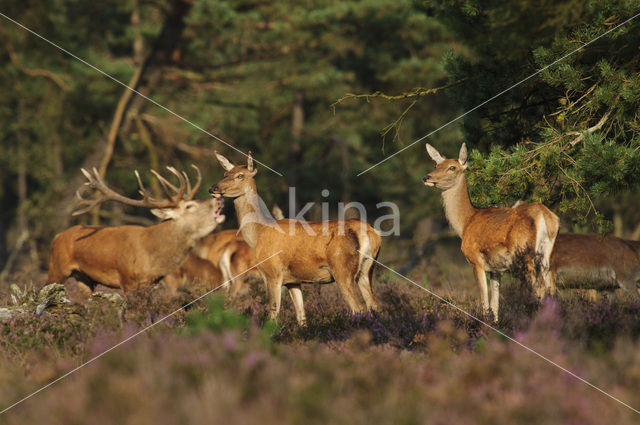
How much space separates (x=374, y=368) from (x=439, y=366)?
0.48m

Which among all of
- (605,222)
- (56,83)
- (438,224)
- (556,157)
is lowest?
(438,224)

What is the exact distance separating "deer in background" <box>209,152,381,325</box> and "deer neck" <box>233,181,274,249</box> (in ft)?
0.99

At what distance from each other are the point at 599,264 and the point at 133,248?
637 cm

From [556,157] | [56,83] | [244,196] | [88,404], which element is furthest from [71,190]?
[88,404]

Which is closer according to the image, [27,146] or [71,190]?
[71,190]

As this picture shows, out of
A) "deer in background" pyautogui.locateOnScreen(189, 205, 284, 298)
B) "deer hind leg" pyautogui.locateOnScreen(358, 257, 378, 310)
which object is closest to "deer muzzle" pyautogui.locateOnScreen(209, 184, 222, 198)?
"deer in background" pyautogui.locateOnScreen(189, 205, 284, 298)

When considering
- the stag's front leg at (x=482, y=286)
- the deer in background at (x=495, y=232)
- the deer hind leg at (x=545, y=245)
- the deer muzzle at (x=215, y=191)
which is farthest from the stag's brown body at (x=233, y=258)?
the deer hind leg at (x=545, y=245)

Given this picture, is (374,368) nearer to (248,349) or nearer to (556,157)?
(248,349)

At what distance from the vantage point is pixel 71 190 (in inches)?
643

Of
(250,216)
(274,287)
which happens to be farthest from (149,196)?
(274,287)

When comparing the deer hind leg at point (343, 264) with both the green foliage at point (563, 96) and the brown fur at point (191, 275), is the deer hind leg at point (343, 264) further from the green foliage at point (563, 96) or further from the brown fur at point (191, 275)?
the brown fur at point (191, 275)

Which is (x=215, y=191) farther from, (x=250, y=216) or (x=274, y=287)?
(x=274, y=287)

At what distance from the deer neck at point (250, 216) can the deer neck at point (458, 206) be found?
A: 2313 mm

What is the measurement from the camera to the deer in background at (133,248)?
9.40 m
